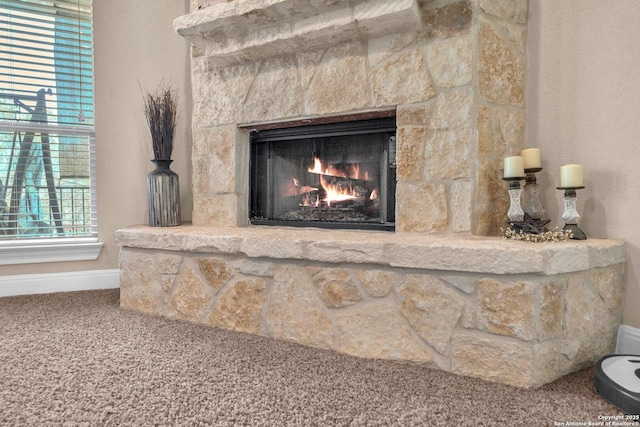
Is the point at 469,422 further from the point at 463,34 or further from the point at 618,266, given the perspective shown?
the point at 463,34

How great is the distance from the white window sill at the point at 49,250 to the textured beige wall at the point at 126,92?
0.17 ft

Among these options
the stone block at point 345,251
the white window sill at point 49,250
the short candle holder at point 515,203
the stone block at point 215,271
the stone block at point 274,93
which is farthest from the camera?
Answer: the white window sill at point 49,250

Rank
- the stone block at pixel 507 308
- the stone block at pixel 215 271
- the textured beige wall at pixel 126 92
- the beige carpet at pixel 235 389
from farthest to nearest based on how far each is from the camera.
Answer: the textured beige wall at pixel 126 92 < the stone block at pixel 215 271 < the stone block at pixel 507 308 < the beige carpet at pixel 235 389

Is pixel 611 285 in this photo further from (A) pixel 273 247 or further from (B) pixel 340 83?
(B) pixel 340 83

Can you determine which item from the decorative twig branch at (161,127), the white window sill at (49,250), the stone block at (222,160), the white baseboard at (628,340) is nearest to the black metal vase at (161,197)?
the decorative twig branch at (161,127)

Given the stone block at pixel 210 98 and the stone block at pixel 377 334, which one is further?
the stone block at pixel 210 98

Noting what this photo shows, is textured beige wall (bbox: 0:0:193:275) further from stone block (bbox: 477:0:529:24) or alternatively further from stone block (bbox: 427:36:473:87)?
stone block (bbox: 477:0:529:24)

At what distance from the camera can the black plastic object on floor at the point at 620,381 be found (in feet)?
3.92

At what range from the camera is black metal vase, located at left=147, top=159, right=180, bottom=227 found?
238 cm

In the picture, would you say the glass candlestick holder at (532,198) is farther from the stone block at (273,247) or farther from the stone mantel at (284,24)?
the stone block at (273,247)

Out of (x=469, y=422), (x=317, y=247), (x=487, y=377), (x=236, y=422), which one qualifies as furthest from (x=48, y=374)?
(x=487, y=377)

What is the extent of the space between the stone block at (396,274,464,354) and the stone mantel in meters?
1.13

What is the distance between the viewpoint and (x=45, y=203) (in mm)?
2656

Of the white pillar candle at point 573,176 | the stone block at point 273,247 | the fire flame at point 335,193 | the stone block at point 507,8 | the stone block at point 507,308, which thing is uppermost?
the stone block at point 507,8
